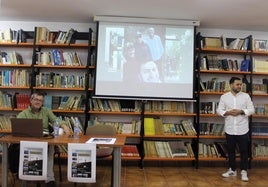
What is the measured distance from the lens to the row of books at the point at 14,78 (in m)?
4.97

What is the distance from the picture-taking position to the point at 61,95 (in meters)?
5.26

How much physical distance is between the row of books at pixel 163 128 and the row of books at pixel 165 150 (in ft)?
0.66

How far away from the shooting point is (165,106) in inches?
201

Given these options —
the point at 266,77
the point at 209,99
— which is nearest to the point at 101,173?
the point at 209,99

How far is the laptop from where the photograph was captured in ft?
10.4

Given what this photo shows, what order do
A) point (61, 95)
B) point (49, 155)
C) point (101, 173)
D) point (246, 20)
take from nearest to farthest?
1. point (49, 155)
2. point (101, 173)
3. point (246, 20)
4. point (61, 95)

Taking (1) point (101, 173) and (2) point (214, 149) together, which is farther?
(2) point (214, 149)

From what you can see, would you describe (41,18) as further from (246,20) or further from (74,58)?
(246,20)

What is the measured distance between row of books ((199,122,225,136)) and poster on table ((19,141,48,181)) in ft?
10.0

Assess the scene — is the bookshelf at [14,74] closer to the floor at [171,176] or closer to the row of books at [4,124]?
the row of books at [4,124]

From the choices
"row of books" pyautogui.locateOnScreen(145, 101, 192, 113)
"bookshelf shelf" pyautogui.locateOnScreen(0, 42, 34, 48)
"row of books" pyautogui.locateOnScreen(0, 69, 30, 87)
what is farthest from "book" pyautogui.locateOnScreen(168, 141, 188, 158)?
"bookshelf shelf" pyautogui.locateOnScreen(0, 42, 34, 48)

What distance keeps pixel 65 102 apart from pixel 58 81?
405mm

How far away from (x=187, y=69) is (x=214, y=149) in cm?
158

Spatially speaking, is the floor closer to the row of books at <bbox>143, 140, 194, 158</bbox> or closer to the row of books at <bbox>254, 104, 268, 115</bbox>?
the row of books at <bbox>143, 140, 194, 158</bbox>
